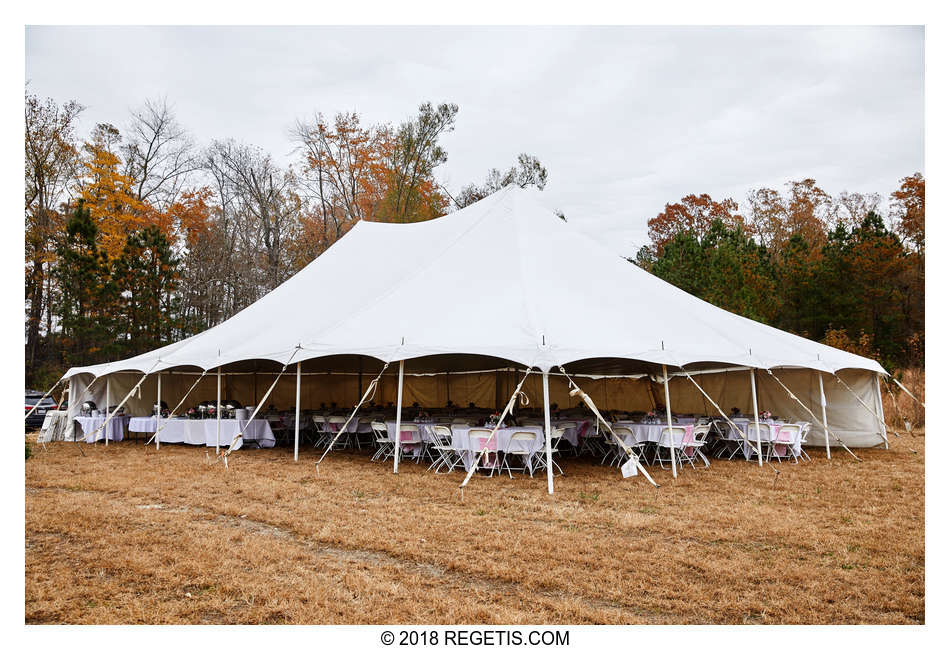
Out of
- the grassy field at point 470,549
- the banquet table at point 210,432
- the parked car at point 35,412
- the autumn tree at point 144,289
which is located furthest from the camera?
the autumn tree at point 144,289

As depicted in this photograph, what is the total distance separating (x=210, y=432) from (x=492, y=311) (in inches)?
226

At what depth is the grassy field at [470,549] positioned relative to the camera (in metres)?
3.64

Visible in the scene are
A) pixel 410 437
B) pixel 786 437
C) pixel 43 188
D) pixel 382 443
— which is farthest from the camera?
pixel 43 188

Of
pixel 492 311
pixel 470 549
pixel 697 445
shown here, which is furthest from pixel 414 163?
pixel 470 549

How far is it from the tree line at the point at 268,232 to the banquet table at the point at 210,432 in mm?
6517

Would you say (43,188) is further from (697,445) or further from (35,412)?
(697,445)

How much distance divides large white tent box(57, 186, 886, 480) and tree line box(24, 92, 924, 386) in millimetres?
4795

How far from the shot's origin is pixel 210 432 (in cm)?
1130

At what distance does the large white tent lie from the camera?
838cm

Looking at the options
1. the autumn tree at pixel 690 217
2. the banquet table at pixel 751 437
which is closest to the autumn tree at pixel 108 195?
the banquet table at pixel 751 437

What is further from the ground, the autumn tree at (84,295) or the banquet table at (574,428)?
the autumn tree at (84,295)

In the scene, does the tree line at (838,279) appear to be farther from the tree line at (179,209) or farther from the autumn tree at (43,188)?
the autumn tree at (43,188)

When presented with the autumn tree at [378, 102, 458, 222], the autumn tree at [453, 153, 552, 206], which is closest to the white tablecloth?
the autumn tree at [378, 102, 458, 222]

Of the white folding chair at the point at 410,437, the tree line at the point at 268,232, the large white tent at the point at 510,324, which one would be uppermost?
the tree line at the point at 268,232
